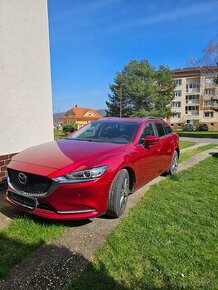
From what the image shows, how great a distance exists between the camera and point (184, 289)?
2.56m

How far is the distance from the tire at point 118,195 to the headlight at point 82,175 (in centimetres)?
37

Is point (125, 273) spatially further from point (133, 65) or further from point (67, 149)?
point (133, 65)

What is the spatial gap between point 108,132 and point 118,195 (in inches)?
63.7

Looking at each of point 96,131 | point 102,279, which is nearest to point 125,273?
point 102,279

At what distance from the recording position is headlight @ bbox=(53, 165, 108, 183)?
336 cm

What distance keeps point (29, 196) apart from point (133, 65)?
4983cm

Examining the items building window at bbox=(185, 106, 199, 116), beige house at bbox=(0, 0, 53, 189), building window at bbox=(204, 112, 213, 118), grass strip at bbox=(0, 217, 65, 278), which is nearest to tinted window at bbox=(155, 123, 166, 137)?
beige house at bbox=(0, 0, 53, 189)

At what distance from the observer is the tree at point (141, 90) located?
4828 cm

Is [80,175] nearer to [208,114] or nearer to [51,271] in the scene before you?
[51,271]

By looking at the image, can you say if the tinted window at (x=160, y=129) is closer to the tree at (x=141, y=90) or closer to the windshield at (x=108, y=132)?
the windshield at (x=108, y=132)

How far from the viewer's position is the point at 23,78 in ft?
19.4

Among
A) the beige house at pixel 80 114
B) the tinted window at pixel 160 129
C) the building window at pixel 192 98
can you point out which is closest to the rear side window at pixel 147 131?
the tinted window at pixel 160 129

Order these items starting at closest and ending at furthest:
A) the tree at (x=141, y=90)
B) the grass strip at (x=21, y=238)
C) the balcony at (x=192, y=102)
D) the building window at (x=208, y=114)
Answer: the grass strip at (x=21, y=238)
the tree at (x=141, y=90)
the building window at (x=208, y=114)
the balcony at (x=192, y=102)

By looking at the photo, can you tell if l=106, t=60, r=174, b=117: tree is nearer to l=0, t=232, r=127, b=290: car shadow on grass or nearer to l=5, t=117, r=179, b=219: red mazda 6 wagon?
l=5, t=117, r=179, b=219: red mazda 6 wagon
